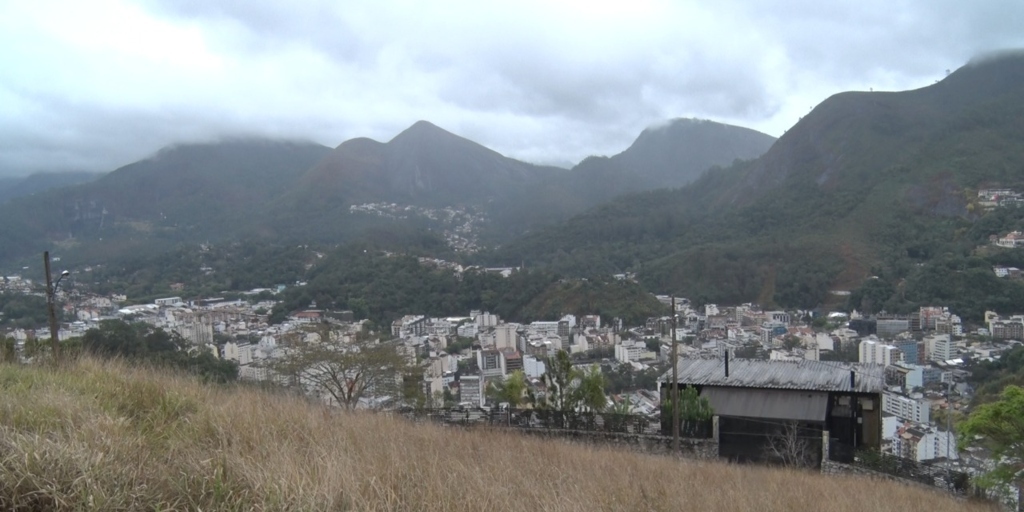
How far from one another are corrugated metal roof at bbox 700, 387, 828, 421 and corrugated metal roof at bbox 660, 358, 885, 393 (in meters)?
0.15

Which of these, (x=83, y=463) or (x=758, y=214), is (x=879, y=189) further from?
(x=83, y=463)

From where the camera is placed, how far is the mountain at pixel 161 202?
52391 mm

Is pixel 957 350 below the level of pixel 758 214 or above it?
below

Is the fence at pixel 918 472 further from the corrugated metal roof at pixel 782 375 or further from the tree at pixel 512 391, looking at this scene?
the tree at pixel 512 391

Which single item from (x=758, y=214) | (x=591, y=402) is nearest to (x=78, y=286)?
(x=591, y=402)

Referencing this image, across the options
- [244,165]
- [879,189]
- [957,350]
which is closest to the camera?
[957,350]

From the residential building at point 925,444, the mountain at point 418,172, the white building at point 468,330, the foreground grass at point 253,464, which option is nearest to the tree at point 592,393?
the residential building at point 925,444

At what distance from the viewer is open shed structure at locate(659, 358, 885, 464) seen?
37.7 feet

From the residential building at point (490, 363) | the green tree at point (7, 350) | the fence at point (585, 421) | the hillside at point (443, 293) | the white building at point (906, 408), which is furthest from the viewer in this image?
the hillside at point (443, 293)

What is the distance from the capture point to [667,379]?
43.3ft

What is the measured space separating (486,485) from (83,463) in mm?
1577

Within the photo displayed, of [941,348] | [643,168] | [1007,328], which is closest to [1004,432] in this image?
[941,348]

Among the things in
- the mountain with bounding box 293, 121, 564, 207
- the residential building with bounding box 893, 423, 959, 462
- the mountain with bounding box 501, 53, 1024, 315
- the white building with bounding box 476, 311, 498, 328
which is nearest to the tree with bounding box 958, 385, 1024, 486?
the residential building with bounding box 893, 423, 959, 462

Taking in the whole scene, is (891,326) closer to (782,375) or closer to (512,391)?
(782,375)
